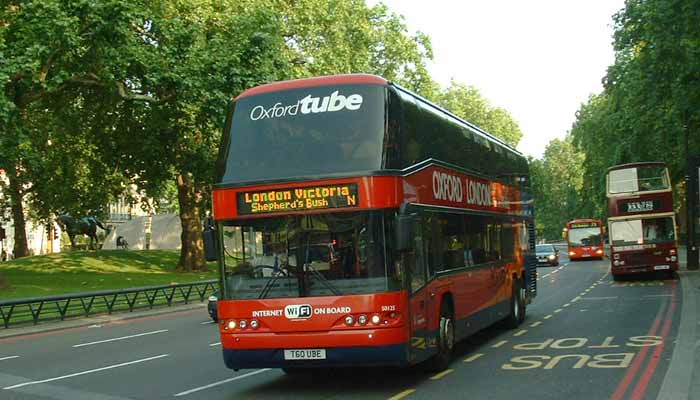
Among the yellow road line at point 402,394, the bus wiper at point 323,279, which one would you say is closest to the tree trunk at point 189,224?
the bus wiper at point 323,279

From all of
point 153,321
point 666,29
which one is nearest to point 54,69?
point 153,321

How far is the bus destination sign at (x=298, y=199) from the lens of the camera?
10.4m

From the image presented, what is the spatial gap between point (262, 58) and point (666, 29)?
13.4 meters

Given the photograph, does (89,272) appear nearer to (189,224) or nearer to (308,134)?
(189,224)

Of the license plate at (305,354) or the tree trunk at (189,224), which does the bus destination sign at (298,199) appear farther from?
the tree trunk at (189,224)

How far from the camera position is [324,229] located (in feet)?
34.3

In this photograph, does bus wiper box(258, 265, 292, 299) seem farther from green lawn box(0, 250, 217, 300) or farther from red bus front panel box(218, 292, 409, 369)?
green lawn box(0, 250, 217, 300)

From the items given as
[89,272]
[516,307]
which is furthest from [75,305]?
[89,272]

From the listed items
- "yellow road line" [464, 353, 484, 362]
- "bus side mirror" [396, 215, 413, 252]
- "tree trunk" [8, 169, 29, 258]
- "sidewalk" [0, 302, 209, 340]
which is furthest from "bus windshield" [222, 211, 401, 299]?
"tree trunk" [8, 169, 29, 258]

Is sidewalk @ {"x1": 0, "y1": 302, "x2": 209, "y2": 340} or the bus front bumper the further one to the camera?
sidewalk @ {"x1": 0, "y1": 302, "x2": 209, "y2": 340}

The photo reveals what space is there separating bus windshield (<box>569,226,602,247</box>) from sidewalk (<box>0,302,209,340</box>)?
1472 inches

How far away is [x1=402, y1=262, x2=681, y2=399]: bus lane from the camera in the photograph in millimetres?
10297

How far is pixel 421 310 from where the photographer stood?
1115 cm

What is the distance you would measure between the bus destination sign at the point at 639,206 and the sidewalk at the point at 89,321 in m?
15.4
